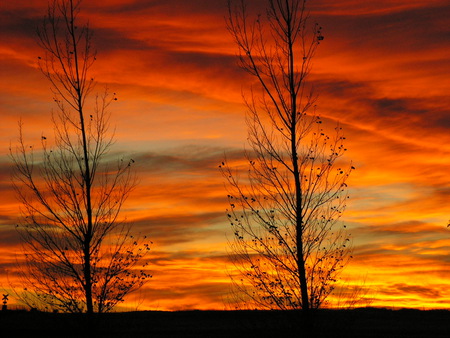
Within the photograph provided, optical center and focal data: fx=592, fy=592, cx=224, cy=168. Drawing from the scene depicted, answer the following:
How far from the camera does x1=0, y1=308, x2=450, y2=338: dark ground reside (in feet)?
42.0

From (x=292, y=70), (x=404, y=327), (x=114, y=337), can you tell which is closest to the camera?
(x=292, y=70)

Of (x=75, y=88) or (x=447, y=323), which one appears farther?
(x=447, y=323)

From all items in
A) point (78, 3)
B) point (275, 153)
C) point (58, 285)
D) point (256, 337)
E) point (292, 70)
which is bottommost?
point (256, 337)

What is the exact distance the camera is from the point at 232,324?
1110 inches

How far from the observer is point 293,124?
1319 centimetres

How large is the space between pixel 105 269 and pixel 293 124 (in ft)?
18.2

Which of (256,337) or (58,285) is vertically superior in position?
(58,285)

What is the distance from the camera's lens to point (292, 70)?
13477 mm

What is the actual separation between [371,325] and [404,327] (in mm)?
1525

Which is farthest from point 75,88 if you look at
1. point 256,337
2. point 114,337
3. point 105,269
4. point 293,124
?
point 114,337

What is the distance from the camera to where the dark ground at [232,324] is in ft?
42.0

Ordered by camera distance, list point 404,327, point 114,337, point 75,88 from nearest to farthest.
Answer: point 75,88
point 114,337
point 404,327

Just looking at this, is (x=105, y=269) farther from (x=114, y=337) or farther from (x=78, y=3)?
(x=114, y=337)

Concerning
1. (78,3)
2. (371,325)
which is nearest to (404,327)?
(371,325)
